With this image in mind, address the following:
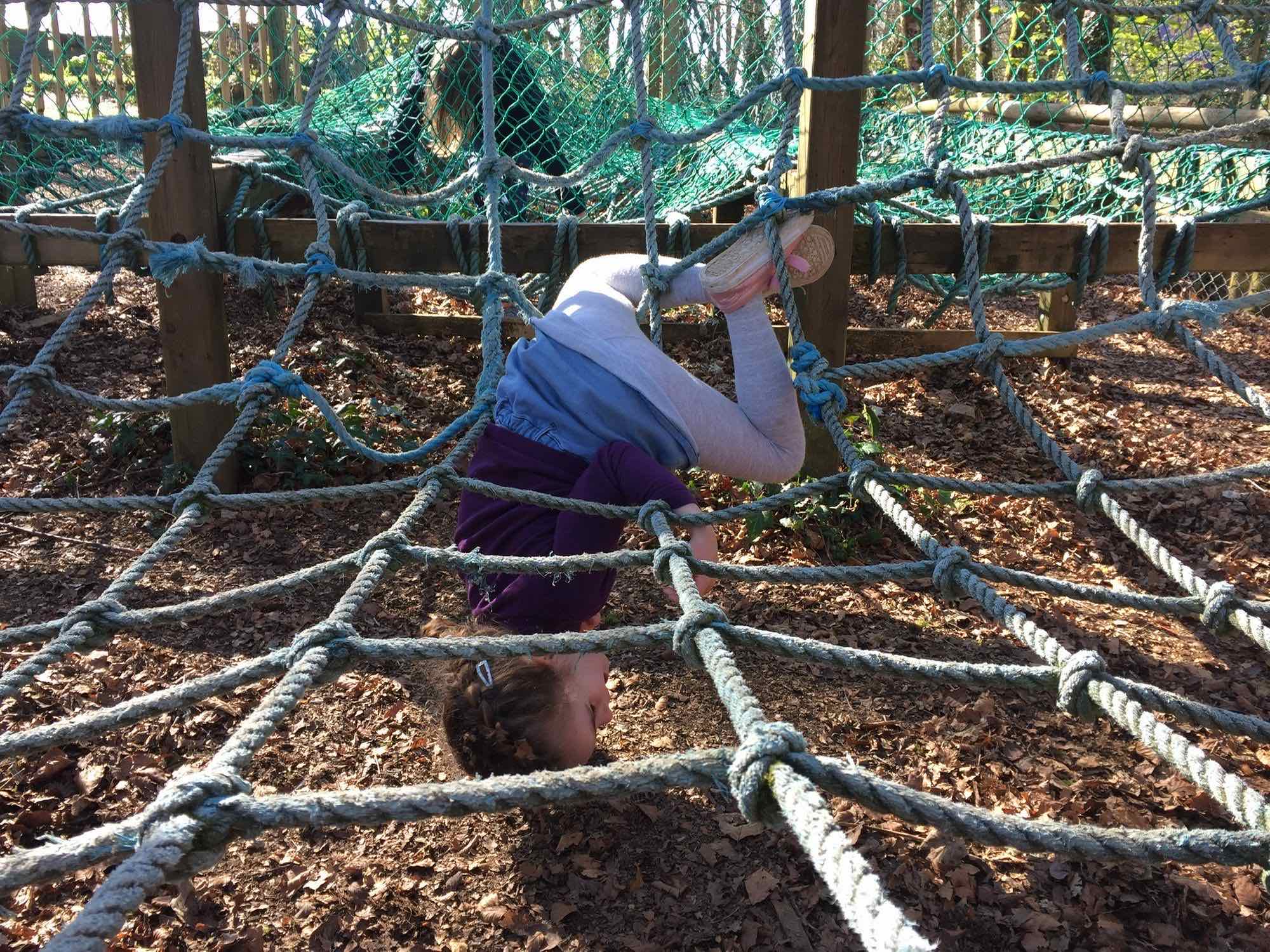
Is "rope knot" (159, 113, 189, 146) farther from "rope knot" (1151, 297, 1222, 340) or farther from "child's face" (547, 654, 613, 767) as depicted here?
"rope knot" (1151, 297, 1222, 340)

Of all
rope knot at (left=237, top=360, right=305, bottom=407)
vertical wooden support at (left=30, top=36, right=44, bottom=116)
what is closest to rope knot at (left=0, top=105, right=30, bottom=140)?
rope knot at (left=237, top=360, right=305, bottom=407)

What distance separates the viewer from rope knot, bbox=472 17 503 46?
2346 mm

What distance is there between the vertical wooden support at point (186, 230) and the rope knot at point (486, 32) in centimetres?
61

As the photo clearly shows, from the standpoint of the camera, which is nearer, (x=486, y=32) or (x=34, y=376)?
(x=34, y=376)

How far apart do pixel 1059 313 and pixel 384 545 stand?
10.1ft

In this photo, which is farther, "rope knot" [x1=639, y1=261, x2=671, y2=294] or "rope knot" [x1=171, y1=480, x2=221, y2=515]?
"rope knot" [x1=639, y1=261, x2=671, y2=294]

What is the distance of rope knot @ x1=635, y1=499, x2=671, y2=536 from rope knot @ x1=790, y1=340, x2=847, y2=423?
48cm

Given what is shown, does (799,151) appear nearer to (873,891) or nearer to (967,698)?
(967,698)

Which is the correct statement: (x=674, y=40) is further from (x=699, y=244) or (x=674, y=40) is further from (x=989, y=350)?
(x=989, y=350)

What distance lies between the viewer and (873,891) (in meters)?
0.73

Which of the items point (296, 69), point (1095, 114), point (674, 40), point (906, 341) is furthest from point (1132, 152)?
point (296, 69)

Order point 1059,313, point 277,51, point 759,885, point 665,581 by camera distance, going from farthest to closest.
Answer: point 1059,313
point 277,51
point 759,885
point 665,581

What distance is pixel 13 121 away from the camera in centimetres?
210

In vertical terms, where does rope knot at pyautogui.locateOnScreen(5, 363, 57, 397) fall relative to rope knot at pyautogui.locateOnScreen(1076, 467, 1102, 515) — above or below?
above
